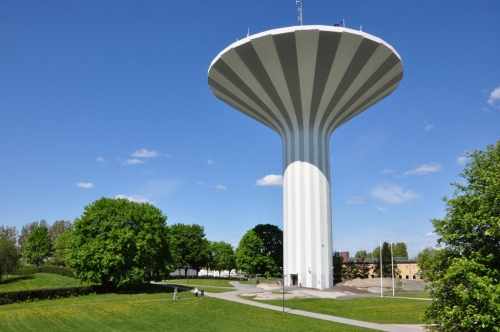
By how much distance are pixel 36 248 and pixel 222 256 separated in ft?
121

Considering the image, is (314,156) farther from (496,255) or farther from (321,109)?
(496,255)

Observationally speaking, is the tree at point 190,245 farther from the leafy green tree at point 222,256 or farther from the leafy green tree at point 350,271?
the leafy green tree at point 350,271

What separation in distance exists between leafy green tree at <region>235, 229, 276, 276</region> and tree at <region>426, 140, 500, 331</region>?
1948 inches

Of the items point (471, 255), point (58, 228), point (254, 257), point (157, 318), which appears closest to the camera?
point (471, 255)

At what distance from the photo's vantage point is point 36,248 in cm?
8119

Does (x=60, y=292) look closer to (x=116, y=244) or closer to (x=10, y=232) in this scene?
(x=116, y=244)

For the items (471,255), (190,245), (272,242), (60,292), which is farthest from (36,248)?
(471,255)

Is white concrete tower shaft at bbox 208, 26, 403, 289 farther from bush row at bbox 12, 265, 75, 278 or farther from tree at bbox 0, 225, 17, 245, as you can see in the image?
tree at bbox 0, 225, 17, 245

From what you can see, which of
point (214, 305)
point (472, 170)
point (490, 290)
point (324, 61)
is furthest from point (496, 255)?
point (324, 61)

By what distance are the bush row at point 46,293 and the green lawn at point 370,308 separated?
705 inches

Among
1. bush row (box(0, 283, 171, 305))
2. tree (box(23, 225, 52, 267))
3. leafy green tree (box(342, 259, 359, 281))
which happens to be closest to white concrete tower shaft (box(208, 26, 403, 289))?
leafy green tree (box(342, 259, 359, 281))

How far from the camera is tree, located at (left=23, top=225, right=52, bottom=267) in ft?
264

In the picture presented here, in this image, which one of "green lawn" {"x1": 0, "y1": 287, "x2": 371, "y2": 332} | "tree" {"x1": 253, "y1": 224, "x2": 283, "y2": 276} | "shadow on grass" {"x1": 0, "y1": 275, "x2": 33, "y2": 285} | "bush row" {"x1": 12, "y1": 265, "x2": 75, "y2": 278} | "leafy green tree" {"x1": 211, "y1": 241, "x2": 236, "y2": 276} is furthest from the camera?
"leafy green tree" {"x1": 211, "y1": 241, "x2": 236, "y2": 276}

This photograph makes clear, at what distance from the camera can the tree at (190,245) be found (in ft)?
239
